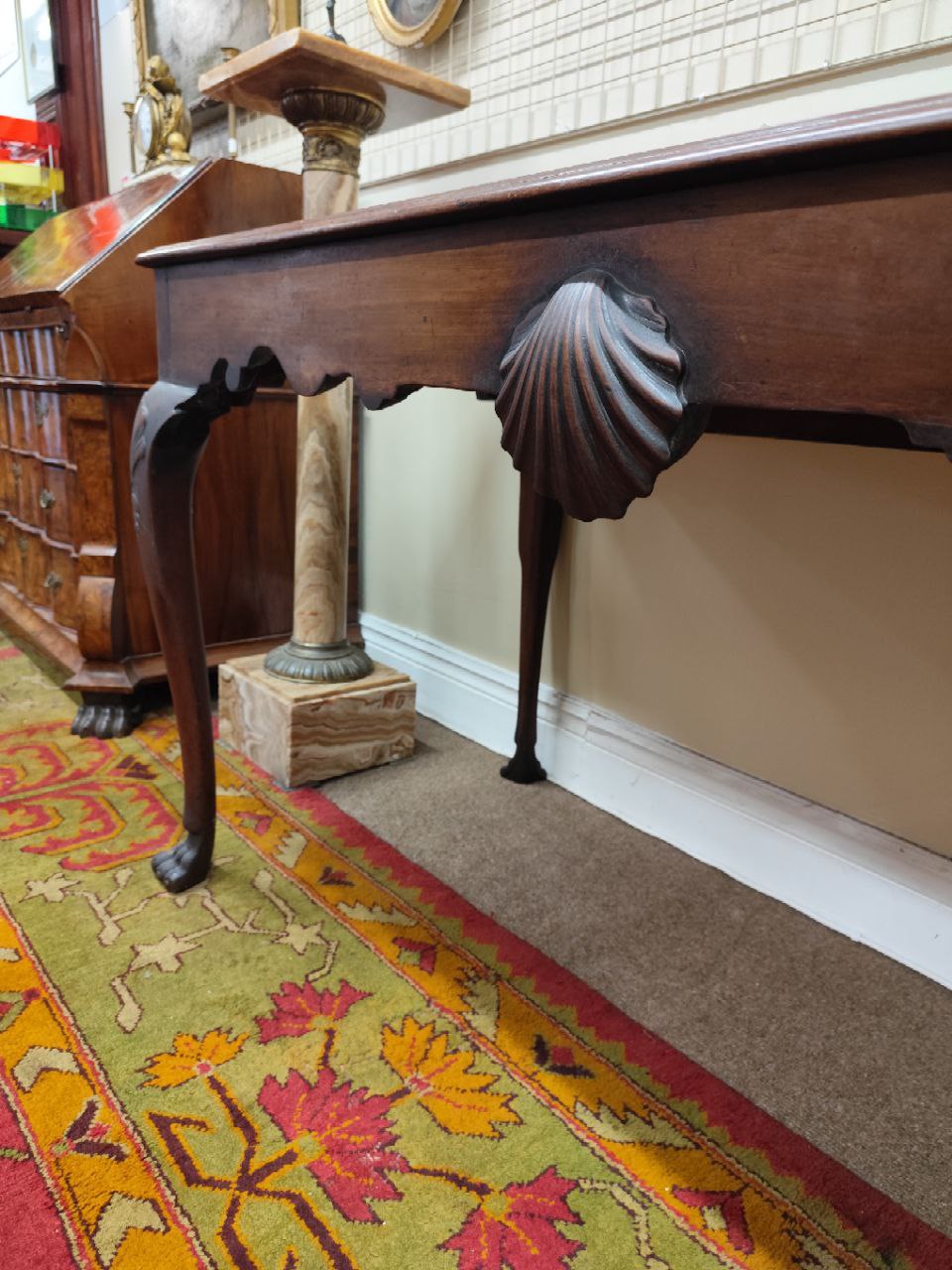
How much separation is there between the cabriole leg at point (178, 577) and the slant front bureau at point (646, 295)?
8.9 inches

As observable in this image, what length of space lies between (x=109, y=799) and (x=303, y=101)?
1095 mm

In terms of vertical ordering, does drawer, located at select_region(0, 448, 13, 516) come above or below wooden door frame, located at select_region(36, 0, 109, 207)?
below

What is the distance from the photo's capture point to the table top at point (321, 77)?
1195 millimetres

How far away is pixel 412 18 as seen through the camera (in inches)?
62.5

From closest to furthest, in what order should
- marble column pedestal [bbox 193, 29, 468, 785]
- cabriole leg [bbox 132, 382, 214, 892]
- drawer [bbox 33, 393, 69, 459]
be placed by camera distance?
cabriole leg [bbox 132, 382, 214, 892] < marble column pedestal [bbox 193, 29, 468, 785] < drawer [bbox 33, 393, 69, 459]

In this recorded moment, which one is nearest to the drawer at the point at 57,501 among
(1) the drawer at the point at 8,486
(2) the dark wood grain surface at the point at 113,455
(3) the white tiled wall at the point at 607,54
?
(2) the dark wood grain surface at the point at 113,455

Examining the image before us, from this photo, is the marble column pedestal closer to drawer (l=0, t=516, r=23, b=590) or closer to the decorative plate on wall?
the decorative plate on wall

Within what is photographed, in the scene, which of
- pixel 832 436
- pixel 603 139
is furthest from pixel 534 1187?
pixel 603 139

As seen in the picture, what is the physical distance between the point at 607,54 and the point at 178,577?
0.96 metres

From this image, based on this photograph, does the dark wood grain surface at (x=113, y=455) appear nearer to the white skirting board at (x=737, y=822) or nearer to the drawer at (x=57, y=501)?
the drawer at (x=57, y=501)

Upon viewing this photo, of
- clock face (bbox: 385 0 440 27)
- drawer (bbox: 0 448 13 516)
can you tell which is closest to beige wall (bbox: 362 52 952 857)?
clock face (bbox: 385 0 440 27)

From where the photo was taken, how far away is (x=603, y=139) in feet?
4.37

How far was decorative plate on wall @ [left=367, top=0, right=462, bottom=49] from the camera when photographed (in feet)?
4.99

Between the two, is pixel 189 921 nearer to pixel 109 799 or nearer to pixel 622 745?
pixel 109 799
